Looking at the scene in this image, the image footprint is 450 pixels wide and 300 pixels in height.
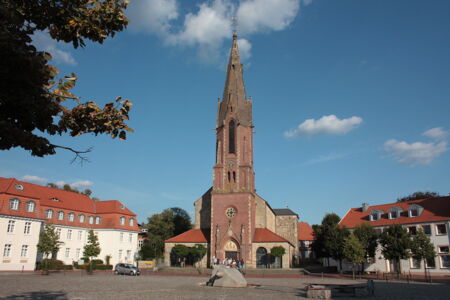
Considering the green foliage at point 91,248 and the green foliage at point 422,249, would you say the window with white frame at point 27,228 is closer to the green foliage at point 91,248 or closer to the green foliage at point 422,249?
the green foliage at point 91,248

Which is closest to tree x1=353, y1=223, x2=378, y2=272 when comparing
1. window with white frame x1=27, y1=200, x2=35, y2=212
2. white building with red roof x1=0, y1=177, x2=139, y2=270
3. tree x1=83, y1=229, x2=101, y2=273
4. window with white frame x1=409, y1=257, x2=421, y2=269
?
window with white frame x1=409, y1=257, x2=421, y2=269

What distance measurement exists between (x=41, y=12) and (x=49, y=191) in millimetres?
51437

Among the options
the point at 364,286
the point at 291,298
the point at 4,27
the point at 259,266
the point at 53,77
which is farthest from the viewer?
the point at 259,266

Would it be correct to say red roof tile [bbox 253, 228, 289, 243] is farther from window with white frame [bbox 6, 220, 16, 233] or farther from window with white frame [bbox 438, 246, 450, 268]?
window with white frame [bbox 6, 220, 16, 233]

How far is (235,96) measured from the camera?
55.5 meters

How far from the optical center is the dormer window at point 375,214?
53.4m

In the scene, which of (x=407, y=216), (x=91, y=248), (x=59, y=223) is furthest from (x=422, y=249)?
(x=59, y=223)

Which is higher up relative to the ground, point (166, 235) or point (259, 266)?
point (166, 235)

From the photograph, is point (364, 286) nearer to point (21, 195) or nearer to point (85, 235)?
point (21, 195)

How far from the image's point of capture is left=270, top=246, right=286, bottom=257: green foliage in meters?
44.9

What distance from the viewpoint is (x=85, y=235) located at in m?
52.5

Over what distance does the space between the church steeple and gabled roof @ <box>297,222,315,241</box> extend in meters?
38.3

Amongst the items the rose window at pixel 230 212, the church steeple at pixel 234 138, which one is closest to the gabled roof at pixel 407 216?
the church steeple at pixel 234 138

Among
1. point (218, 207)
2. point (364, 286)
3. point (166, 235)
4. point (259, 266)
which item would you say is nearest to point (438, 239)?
point (259, 266)
